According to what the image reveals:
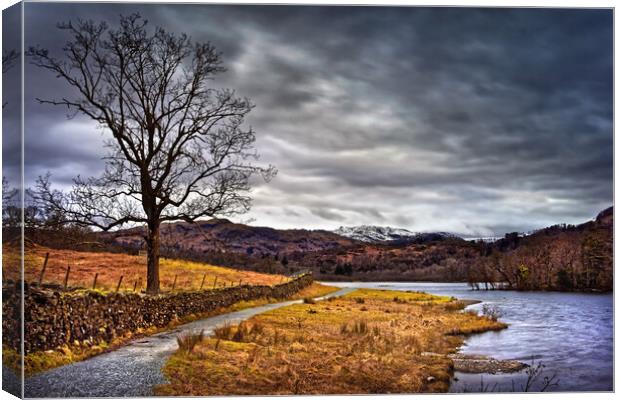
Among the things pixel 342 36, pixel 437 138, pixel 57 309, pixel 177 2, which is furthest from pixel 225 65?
pixel 57 309

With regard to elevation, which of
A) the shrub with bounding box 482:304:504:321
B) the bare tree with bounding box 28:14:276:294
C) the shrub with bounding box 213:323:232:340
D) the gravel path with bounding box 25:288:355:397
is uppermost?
the bare tree with bounding box 28:14:276:294

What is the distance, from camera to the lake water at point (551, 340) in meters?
13.8

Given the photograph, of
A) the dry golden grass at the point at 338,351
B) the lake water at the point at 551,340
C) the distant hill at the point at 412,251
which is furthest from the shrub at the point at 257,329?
the lake water at the point at 551,340

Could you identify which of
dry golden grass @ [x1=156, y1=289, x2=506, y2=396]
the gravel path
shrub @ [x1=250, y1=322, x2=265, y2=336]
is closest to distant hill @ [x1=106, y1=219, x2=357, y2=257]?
dry golden grass @ [x1=156, y1=289, x2=506, y2=396]

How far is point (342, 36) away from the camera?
1420 cm

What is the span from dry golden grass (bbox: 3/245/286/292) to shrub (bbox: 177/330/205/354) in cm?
196

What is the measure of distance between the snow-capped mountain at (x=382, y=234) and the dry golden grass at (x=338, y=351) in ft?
4.15

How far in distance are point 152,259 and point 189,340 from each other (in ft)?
8.12

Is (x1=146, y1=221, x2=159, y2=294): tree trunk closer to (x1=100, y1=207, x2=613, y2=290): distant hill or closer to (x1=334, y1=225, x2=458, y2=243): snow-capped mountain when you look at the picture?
(x1=100, y1=207, x2=613, y2=290): distant hill

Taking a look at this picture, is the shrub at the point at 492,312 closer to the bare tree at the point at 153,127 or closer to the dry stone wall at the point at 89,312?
the dry stone wall at the point at 89,312

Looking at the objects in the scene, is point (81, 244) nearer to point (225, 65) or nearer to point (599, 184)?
point (225, 65)

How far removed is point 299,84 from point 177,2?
9.33ft

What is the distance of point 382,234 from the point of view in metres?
14.7

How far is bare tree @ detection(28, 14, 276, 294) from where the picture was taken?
549 inches
